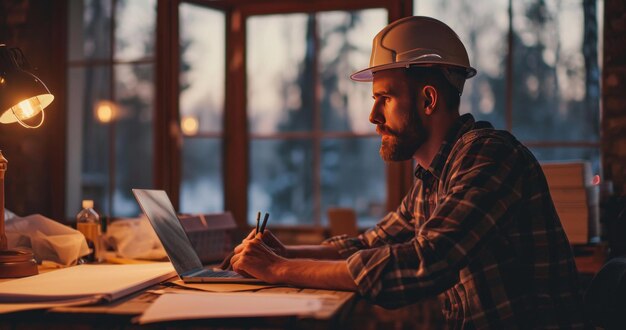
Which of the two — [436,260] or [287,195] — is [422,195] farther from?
[287,195]

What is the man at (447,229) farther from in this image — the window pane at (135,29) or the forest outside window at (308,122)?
the window pane at (135,29)

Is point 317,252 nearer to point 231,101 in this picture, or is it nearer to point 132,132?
point 231,101

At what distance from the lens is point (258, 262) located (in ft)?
5.36

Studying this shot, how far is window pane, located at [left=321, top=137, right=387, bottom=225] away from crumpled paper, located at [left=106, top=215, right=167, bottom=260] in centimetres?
193

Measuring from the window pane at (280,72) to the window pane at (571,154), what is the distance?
4.40 ft

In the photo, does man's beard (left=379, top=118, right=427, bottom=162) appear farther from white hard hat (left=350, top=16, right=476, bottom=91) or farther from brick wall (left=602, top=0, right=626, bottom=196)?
brick wall (left=602, top=0, right=626, bottom=196)

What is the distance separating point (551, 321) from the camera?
1620mm

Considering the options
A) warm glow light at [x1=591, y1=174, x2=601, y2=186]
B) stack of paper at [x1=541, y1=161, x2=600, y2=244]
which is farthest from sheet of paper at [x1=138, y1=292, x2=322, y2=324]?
warm glow light at [x1=591, y1=174, x2=601, y2=186]

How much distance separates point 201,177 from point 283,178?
0.51 m

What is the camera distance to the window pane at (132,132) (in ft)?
13.5

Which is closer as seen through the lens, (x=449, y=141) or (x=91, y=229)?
(x=449, y=141)

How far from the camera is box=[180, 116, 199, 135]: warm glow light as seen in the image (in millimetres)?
3996

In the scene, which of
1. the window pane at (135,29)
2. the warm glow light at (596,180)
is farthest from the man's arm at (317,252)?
the window pane at (135,29)

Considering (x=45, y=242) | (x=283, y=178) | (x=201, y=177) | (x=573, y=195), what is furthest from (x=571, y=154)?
(x=45, y=242)
